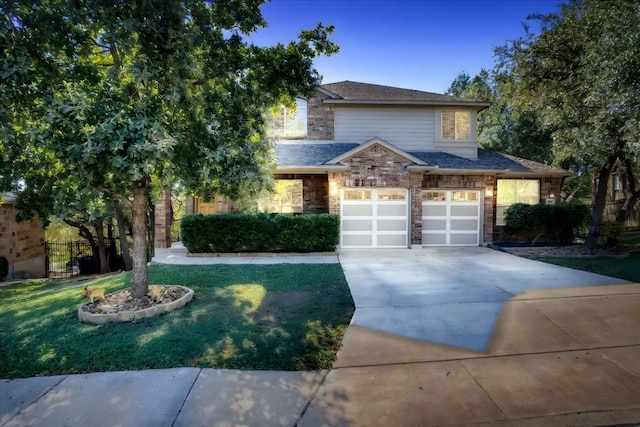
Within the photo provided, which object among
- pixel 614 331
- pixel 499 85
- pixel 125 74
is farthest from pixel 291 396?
pixel 499 85

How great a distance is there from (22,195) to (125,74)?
9.20 feet

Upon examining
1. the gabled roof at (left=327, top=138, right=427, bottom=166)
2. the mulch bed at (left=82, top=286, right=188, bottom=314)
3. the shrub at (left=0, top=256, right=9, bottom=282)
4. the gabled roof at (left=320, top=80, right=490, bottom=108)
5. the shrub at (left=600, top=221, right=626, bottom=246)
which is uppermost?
the gabled roof at (left=320, top=80, right=490, bottom=108)

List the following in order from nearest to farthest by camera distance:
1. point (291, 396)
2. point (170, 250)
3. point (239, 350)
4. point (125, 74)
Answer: point (291, 396) → point (239, 350) → point (125, 74) → point (170, 250)

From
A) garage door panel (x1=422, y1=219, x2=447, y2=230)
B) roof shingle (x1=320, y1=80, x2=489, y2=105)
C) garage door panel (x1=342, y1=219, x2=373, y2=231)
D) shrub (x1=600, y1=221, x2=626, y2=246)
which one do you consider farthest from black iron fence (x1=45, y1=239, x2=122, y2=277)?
shrub (x1=600, y1=221, x2=626, y2=246)

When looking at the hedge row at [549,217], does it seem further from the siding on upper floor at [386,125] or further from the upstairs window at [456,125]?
the siding on upper floor at [386,125]

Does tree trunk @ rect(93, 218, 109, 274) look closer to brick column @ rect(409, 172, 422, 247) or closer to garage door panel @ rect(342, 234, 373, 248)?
garage door panel @ rect(342, 234, 373, 248)

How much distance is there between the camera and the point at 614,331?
4555 mm

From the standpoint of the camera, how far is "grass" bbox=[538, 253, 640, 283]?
7617mm

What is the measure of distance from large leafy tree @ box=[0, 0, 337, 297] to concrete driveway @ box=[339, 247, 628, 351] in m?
3.24

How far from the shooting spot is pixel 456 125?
14.8 m

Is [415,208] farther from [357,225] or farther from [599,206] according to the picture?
[599,206]

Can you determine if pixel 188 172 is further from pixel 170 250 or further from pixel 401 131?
pixel 401 131

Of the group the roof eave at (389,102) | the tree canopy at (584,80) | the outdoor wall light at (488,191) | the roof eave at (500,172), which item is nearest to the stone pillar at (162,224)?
the roof eave at (389,102)

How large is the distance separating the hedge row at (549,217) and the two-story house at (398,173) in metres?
0.83
